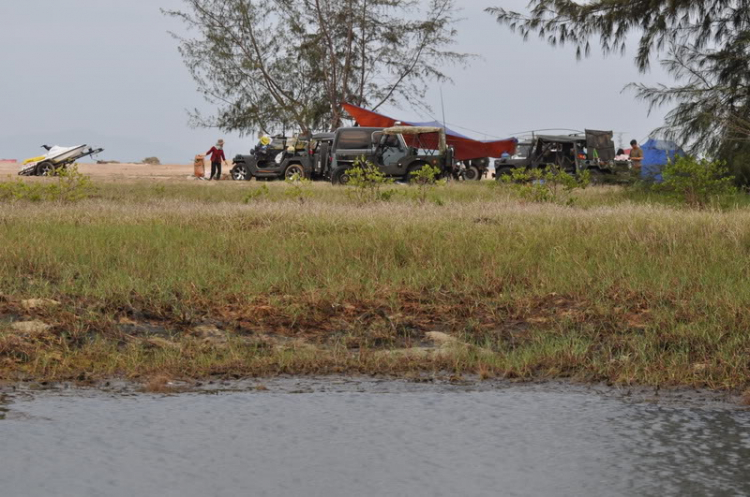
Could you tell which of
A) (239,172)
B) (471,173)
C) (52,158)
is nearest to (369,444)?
(239,172)

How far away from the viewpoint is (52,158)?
36.5m

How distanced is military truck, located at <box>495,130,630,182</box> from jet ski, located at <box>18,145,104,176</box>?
15.0m

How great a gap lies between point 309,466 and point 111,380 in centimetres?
243

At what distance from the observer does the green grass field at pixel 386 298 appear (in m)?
7.00

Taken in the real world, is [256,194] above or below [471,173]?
above

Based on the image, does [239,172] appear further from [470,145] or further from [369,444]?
[369,444]

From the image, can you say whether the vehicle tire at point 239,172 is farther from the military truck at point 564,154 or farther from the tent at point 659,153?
the tent at point 659,153

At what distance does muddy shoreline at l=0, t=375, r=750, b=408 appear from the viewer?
6.16 meters

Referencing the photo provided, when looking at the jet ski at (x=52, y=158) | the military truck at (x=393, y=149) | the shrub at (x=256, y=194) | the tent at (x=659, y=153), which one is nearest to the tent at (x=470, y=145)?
the military truck at (x=393, y=149)

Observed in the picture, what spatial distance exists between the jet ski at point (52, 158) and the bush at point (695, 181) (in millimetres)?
23975

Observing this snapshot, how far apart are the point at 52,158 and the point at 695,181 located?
25327mm

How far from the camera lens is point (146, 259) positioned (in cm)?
1028

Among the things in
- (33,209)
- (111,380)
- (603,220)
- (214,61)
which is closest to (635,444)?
(111,380)

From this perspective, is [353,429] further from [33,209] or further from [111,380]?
[33,209]
